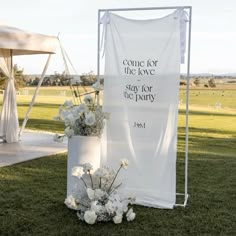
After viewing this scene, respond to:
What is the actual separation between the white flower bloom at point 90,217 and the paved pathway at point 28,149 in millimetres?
2699

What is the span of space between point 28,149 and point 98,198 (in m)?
3.72

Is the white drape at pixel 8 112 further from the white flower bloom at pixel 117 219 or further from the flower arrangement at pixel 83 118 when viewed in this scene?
the white flower bloom at pixel 117 219

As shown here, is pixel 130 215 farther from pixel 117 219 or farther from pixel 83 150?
pixel 83 150

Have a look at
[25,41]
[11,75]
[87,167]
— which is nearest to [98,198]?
[87,167]

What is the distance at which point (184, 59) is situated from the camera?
426 cm

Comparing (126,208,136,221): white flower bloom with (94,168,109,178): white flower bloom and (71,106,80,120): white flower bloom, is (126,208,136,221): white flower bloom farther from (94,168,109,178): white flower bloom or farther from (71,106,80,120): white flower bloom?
(71,106,80,120): white flower bloom

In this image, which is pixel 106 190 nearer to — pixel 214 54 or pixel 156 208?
pixel 156 208

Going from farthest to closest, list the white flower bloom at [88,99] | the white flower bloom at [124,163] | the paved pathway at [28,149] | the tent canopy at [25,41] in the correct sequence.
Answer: the tent canopy at [25,41]
the paved pathway at [28,149]
the white flower bloom at [88,99]
the white flower bloom at [124,163]

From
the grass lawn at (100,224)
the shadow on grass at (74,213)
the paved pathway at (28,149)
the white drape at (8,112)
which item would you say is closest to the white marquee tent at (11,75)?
the white drape at (8,112)


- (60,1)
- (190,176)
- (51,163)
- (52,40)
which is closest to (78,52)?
(60,1)

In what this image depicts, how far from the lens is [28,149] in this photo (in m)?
7.40

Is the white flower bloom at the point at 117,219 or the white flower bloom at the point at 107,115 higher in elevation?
the white flower bloom at the point at 107,115

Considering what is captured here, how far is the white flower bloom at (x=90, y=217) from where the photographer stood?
3.71 metres

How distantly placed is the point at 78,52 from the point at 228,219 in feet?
26.3
